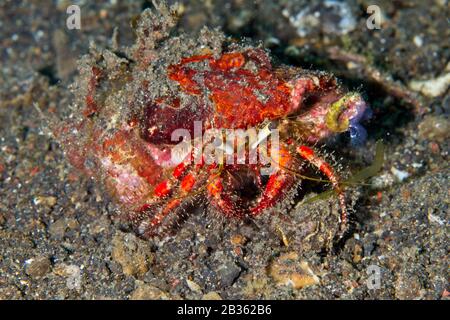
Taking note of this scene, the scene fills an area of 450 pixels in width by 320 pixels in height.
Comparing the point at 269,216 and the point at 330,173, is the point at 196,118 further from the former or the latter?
the point at 330,173

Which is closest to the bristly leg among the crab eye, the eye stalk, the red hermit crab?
the red hermit crab

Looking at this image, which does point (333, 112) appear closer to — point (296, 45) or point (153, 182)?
point (153, 182)

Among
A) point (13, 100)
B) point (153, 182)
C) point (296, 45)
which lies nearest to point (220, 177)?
point (153, 182)

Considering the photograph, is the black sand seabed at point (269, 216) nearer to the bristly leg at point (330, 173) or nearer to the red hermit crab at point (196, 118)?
the bristly leg at point (330, 173)

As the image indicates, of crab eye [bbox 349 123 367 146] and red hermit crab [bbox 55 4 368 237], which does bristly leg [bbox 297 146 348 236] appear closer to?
red hermit crab [bbox 55 4 368 237]

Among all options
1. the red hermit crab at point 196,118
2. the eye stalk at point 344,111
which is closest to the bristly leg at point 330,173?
the red hermit crab at point 196,118
